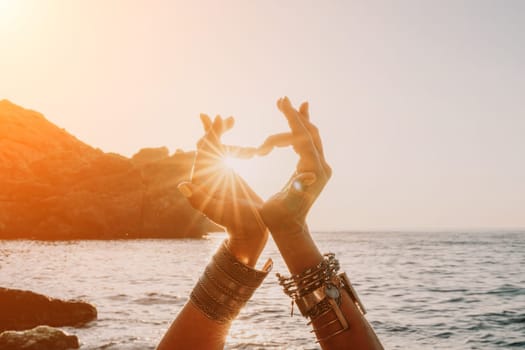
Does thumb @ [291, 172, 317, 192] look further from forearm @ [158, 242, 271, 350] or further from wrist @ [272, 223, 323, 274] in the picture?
forearm @ [158, 242, 271, 350]

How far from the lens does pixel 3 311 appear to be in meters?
15.1

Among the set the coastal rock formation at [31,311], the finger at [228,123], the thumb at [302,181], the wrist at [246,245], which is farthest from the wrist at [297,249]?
the coastal rock formation at [31,311]

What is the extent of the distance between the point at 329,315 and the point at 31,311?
16.2 metres

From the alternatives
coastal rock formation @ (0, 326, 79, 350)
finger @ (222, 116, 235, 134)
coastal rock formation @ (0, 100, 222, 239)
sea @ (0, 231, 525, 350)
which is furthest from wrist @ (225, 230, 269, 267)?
coastal rock formation @ (0, 100, 222, 239)

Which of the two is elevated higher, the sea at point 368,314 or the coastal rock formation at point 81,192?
the coastal rock formation at point 81,192

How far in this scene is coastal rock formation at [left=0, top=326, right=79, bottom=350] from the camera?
11.5m

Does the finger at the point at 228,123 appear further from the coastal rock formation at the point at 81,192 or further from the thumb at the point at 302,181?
the coastal rock formation at the point at 81,192

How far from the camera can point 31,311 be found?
15.4 m

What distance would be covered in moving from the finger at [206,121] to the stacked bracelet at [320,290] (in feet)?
2.91

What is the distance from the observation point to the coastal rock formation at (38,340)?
11477mm

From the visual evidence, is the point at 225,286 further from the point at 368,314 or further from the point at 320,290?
the point at 368,314

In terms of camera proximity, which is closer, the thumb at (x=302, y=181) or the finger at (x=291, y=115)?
the thumb at (x=302, y=181)

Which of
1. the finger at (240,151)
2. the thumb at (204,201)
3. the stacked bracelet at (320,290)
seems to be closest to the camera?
the stacked bracelet at (320,290)

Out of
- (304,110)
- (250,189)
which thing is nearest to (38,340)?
(250,189)
